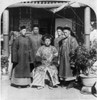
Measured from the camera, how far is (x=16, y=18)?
1142 centimetres

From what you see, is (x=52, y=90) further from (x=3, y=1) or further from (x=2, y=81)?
(x=3, y=1)

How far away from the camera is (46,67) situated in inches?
281

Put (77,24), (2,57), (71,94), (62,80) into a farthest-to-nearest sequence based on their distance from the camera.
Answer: (77,24) → (2,57) → (62,80) → (71,94)

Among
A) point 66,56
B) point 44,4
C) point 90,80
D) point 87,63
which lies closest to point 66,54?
point 66,56

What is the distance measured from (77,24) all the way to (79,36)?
55cm

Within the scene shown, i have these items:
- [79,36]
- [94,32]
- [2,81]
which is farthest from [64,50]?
[79,36]

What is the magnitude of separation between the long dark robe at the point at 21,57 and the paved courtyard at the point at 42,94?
0.44 m

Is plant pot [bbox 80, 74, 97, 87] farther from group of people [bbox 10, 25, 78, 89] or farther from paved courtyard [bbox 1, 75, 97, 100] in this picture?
group of people [bbox 10, 25, 78, 89]

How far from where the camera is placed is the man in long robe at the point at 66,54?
23.2 ft

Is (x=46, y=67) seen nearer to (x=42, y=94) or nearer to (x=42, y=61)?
(x=42, y=61)

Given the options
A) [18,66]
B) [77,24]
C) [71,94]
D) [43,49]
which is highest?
[77,24]

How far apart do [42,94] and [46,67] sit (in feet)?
3.22

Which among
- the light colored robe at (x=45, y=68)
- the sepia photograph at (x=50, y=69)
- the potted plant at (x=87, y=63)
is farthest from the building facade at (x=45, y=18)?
the potted plant at (x=87, y=63)

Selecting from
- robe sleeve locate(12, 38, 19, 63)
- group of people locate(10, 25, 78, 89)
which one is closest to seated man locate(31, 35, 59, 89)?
group of people locate(10, 25, 78, 89)
